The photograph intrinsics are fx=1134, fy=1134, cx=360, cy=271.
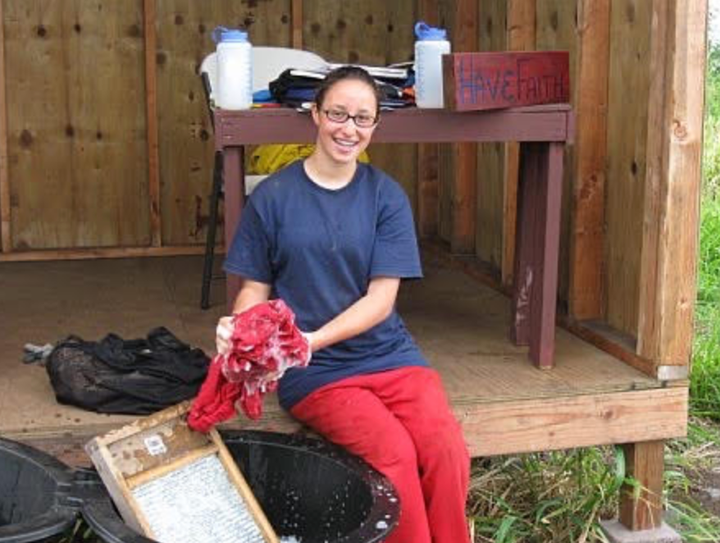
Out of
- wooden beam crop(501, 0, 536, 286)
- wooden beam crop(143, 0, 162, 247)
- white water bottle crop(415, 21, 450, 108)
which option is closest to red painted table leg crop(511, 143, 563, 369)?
white water bottle crop(415, 21, 450, 108)

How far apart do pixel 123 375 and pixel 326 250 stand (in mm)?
679

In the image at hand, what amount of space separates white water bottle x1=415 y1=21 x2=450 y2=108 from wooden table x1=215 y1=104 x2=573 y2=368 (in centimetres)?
7

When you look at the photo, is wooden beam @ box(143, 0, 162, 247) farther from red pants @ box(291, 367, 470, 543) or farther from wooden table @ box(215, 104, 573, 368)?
red pants @ box(291, 367, 470, 543)

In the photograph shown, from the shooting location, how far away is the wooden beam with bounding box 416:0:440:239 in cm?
555

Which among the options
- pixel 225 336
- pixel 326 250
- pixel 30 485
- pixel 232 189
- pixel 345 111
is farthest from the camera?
pixel 232 189

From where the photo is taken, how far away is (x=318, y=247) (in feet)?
8.55

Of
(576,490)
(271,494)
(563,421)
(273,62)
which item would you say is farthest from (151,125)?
(271,494)

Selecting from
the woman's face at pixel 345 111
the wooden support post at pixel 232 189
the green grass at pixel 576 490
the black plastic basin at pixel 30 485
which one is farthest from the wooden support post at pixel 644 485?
the black plastic basin at pixel 30 485

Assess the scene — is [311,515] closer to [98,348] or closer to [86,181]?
[98,348]

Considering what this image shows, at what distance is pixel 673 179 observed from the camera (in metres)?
3.09

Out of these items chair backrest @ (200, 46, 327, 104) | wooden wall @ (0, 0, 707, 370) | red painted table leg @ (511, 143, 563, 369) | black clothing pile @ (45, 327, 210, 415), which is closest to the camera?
black clothing pile @ (45, 327, 210, 415)

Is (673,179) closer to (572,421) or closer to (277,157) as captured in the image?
(572,421)

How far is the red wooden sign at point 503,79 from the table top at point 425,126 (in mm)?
43

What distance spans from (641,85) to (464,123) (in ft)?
1.98
